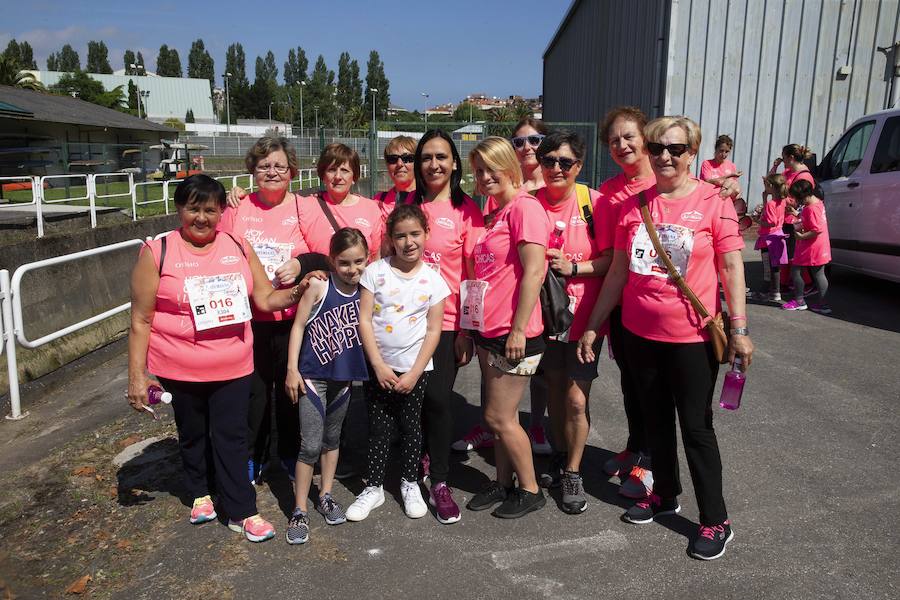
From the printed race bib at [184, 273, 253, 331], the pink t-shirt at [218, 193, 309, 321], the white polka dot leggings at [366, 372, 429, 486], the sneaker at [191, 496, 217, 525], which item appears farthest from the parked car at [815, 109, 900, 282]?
the sneaker at [191, 496, 217, 525]

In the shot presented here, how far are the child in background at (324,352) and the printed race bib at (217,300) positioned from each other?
0.98 feet

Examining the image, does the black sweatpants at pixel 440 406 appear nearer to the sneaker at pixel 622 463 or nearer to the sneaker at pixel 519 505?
the sneaker at pixel 519 505

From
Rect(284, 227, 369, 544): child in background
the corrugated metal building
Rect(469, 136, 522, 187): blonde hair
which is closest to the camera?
Rect(469, 136, 522, 187): blonde hair

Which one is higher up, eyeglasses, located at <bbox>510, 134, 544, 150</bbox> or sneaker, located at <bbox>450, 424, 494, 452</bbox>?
eyeglasses, located at <bbox>510, 134, 544, 150</bbox>

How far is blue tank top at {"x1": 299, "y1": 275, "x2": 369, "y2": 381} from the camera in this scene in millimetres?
3398

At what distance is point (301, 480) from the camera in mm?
3426

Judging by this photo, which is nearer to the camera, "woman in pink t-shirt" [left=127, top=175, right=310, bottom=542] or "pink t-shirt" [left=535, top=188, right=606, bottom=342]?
"woman in pink t-shirt" [left=127, top=175, right=310, bottom=542]

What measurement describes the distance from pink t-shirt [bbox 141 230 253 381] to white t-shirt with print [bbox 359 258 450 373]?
0.71m

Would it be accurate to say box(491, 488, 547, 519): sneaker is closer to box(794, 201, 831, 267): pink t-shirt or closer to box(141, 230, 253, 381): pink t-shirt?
box(141, 230, 253, 381): pink t-shirt

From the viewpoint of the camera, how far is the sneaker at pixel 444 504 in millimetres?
3477

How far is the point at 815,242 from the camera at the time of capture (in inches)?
308

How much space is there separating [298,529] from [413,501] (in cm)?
62

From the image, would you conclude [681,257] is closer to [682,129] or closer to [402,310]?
[682,129]

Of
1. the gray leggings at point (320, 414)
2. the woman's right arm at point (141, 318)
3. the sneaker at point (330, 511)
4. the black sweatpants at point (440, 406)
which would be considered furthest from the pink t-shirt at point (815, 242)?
the woman's right arm at point (141, 318)
